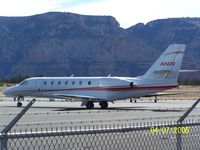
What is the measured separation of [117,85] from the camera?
38844 mm

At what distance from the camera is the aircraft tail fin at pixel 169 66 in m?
37.8

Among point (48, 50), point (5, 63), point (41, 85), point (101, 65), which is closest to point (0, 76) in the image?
point (5, 63)

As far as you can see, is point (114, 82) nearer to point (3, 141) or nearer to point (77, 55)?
point (3, 141)

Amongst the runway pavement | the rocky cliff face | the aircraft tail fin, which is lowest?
the rocky cliff face

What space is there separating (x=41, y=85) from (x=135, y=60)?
154 m

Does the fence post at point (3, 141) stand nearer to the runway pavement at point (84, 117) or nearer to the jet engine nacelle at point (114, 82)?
the runway pavement at point (84, 117)

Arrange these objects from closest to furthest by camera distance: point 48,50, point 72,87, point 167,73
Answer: point 167,73 < point 72,87 < point 48,50

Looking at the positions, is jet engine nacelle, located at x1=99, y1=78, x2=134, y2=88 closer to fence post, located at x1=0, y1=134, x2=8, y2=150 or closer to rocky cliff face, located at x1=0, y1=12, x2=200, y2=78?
fence post, located at x1=0, y1=134, x2=8, y2=150

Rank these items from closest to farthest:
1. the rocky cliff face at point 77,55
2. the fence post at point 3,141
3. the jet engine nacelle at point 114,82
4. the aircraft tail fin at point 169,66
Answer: the fence post at point 3,141 < the aircraft tail fin at point 169,66 < the jet engine nacelle at point 114,82 < the rocky cliff face at point 77,55

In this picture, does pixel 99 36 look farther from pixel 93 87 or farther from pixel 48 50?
pixel 93 87

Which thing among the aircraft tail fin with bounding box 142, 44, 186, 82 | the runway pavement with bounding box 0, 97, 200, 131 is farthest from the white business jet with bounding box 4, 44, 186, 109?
the runway pavement with bounding box 0, 97, 200, 131

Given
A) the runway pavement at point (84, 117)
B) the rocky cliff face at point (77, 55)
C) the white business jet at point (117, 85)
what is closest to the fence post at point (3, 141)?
the runway pavement at point (84, 117)

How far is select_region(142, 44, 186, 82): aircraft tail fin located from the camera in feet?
124

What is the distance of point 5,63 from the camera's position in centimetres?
19688
